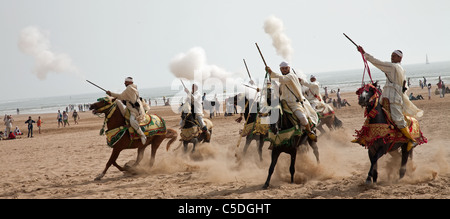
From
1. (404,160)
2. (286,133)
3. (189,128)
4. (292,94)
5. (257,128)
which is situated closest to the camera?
(404,160)

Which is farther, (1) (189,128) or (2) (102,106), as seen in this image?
(1) (189,128)

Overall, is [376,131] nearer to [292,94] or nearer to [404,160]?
[404,160]

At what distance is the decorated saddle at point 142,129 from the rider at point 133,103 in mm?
149

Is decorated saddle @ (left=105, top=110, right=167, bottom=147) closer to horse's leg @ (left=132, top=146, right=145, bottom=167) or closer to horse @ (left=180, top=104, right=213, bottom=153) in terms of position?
horse's leg @ (left=132, top=146, right=145, bottom=167)

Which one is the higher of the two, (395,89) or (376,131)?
(395,89)

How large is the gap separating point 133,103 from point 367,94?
6.68m

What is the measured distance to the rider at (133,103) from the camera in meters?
11.9

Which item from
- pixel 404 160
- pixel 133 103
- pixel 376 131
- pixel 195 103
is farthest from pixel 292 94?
pixel 195 103

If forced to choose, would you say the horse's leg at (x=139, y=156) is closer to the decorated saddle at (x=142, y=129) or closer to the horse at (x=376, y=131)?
the decorated saddle at (x=142, y=129)

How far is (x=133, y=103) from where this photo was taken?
12.0 m

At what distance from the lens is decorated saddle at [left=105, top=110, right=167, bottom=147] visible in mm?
11797

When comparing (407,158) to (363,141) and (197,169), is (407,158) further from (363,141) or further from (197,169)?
(197,169)

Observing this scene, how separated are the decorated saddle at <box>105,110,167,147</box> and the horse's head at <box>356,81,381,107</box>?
6.60m
